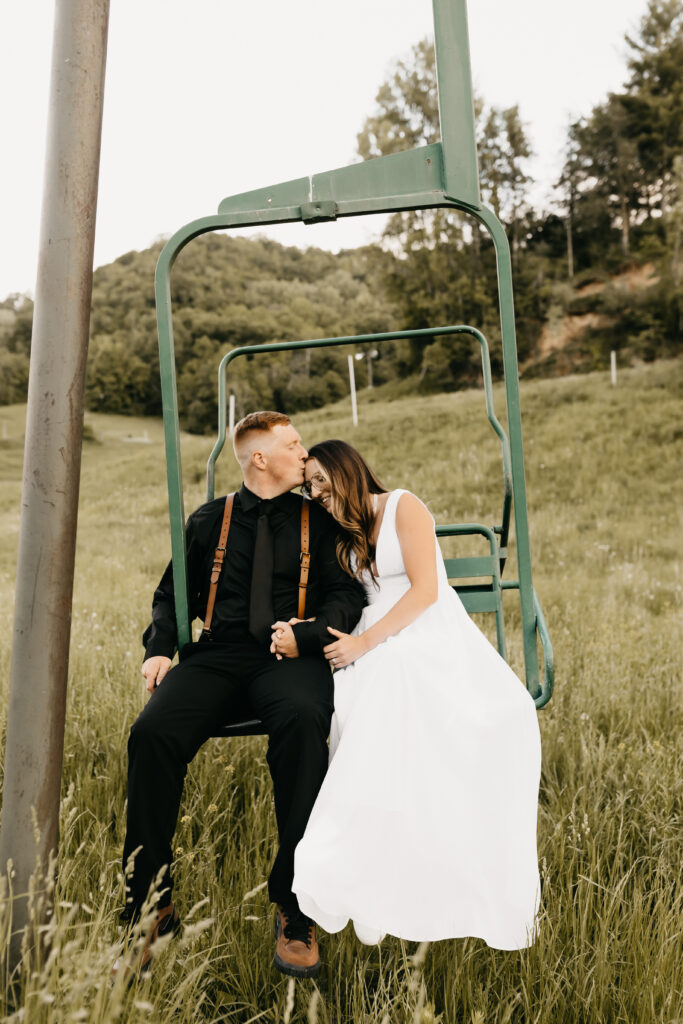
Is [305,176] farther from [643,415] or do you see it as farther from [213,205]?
[643,415]

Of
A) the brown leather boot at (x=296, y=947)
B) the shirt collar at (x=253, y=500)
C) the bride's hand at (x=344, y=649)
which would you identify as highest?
the shirt collar at (x=253, y=500)

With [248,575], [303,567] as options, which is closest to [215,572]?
[248,575]

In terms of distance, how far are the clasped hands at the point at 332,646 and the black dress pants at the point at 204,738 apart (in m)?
0.05

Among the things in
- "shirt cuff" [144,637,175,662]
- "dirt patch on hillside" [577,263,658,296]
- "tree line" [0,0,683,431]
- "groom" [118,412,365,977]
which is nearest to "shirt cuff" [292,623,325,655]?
"groom" [118,412,365,977]

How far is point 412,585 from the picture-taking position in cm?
264

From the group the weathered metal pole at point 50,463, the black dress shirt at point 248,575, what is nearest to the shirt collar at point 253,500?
the black dress shirt at point 248,575

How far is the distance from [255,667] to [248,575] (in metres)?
Answer: 0.36

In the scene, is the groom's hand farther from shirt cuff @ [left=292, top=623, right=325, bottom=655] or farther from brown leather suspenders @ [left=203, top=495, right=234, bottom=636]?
brown leather suspenders @ [left=203, top=495, right=234, bottom=636]

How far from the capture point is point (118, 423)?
3127cm

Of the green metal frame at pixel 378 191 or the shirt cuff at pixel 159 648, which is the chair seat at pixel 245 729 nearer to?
the shirt cuff at pixel 159 648

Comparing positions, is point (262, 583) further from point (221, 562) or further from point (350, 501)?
point (350, 501)

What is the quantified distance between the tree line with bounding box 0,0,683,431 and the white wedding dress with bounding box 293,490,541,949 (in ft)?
81.9

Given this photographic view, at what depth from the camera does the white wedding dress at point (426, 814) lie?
201 cm

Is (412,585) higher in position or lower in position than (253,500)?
lower
